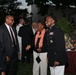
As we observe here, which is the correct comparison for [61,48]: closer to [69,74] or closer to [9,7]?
[69,74]

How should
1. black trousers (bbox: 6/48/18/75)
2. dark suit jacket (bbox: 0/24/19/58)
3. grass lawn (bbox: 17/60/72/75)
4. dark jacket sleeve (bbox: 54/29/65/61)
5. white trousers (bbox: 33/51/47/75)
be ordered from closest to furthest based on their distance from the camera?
dark jacket sleeve (bbox: 54/29/65/61) < dark suit jacket (bbox: 0/24/19/58) < black trousers (bbox: 6/48/18/75) < white trousers (bbox: 33/51/47/75) < grass lawn (bbox: 17/60/72/75)

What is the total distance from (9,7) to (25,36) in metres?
23.5

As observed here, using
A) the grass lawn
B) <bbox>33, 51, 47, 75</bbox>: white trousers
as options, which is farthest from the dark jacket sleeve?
the grass lawn

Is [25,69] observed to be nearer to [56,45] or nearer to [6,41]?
[6,41]

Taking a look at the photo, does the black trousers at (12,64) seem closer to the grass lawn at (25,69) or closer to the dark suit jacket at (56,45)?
the dark suit jacket at (56,45)

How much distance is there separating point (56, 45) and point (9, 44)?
1355 mm

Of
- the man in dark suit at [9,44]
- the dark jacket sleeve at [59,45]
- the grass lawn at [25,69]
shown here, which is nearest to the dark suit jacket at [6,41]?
the man in dark suit at [9,44]

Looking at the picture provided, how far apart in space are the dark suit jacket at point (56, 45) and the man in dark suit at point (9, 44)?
1.13 metres

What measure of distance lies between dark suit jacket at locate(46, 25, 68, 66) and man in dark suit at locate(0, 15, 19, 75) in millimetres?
→ 1131

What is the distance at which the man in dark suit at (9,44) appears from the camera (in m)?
7.35

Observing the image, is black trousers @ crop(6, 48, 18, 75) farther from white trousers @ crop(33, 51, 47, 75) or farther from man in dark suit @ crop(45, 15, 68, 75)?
man in dark suit @ crop(45, 15, 68, 75)

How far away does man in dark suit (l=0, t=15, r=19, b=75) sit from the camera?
24.1 ft

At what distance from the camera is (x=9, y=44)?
7.40 meters

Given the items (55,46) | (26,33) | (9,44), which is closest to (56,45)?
(55,46)
